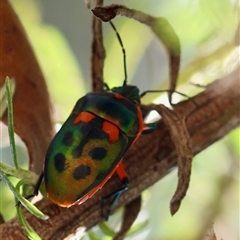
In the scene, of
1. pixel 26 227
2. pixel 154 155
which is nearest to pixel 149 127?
pixel 154 155

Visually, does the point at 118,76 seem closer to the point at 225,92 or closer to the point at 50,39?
the point at 50,39

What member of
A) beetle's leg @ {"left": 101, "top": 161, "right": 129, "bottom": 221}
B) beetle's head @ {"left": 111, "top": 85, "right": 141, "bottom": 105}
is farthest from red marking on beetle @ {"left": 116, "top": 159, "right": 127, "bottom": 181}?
beetle's head @ {"left": 111, "top": 85, "right": 141, "bottom": 105}

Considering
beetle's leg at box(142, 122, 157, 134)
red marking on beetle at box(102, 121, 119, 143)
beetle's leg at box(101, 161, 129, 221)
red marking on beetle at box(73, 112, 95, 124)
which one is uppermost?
red marking on beetle at box(73, 112, 95, 124)

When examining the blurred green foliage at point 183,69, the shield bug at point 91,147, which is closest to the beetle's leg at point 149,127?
the shield bug at point 91,147

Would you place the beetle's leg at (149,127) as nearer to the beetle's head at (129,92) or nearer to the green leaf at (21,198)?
the beetle's head at (129,92)

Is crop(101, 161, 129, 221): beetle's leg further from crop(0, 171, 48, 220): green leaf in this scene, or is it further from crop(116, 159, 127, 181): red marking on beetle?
crop(0, 171, 48, 220): green leaf

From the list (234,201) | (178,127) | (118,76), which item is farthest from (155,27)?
(234,201)
